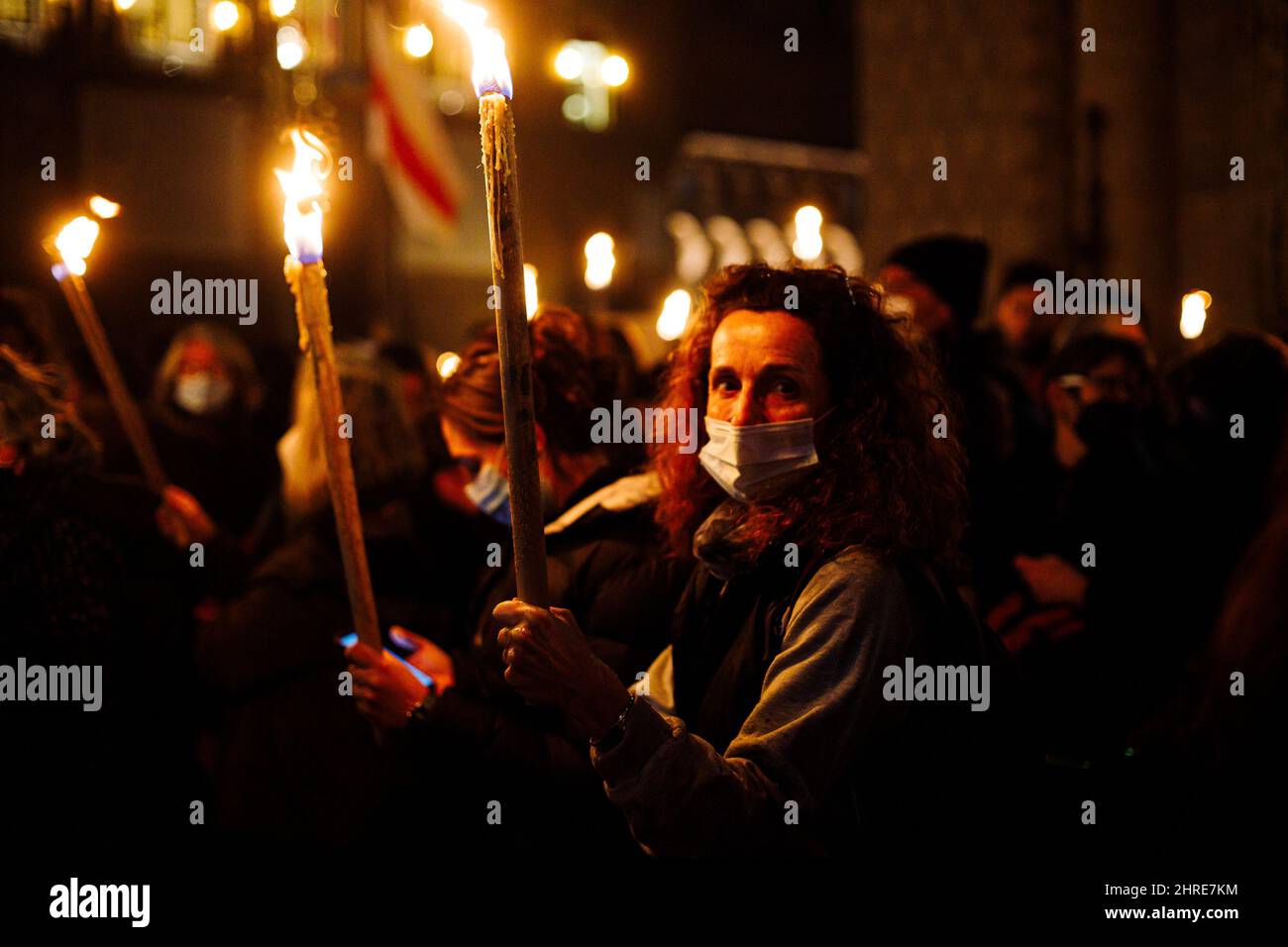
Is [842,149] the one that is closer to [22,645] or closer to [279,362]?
[279,362]

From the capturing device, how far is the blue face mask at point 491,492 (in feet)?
10.5

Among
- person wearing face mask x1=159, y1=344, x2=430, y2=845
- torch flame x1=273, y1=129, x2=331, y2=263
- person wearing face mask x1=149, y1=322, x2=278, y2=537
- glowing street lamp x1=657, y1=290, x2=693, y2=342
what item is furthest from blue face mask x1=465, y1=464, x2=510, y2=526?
person wearing face mask x1=149, y1=322, x2=278, y2=537

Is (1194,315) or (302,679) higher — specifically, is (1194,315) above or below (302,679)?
above

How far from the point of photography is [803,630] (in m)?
2.04

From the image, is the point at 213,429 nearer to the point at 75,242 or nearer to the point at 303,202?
the point at 75,242

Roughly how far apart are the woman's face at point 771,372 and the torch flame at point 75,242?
223 cm

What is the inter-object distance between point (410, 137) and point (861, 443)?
895cm

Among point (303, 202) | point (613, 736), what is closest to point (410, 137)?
point (303, 202)

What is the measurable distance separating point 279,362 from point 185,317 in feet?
35.2

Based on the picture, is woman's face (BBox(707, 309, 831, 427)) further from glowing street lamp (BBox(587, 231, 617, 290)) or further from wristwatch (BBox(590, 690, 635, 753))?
glowing street lamp (BBox(587, 231, 617, 290))

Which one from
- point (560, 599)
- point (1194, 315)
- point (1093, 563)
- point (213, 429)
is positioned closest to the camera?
point (560, 599)

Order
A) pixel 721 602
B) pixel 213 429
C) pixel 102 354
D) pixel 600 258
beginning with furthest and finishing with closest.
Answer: pixel 213 429 → pixel 600 258 → pixel 102 354 → pixel 721 602

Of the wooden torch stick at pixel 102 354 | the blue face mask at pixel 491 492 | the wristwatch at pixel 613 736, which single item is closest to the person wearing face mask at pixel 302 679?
the blue face mask at pixel 491 492

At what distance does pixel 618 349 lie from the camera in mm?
5664
